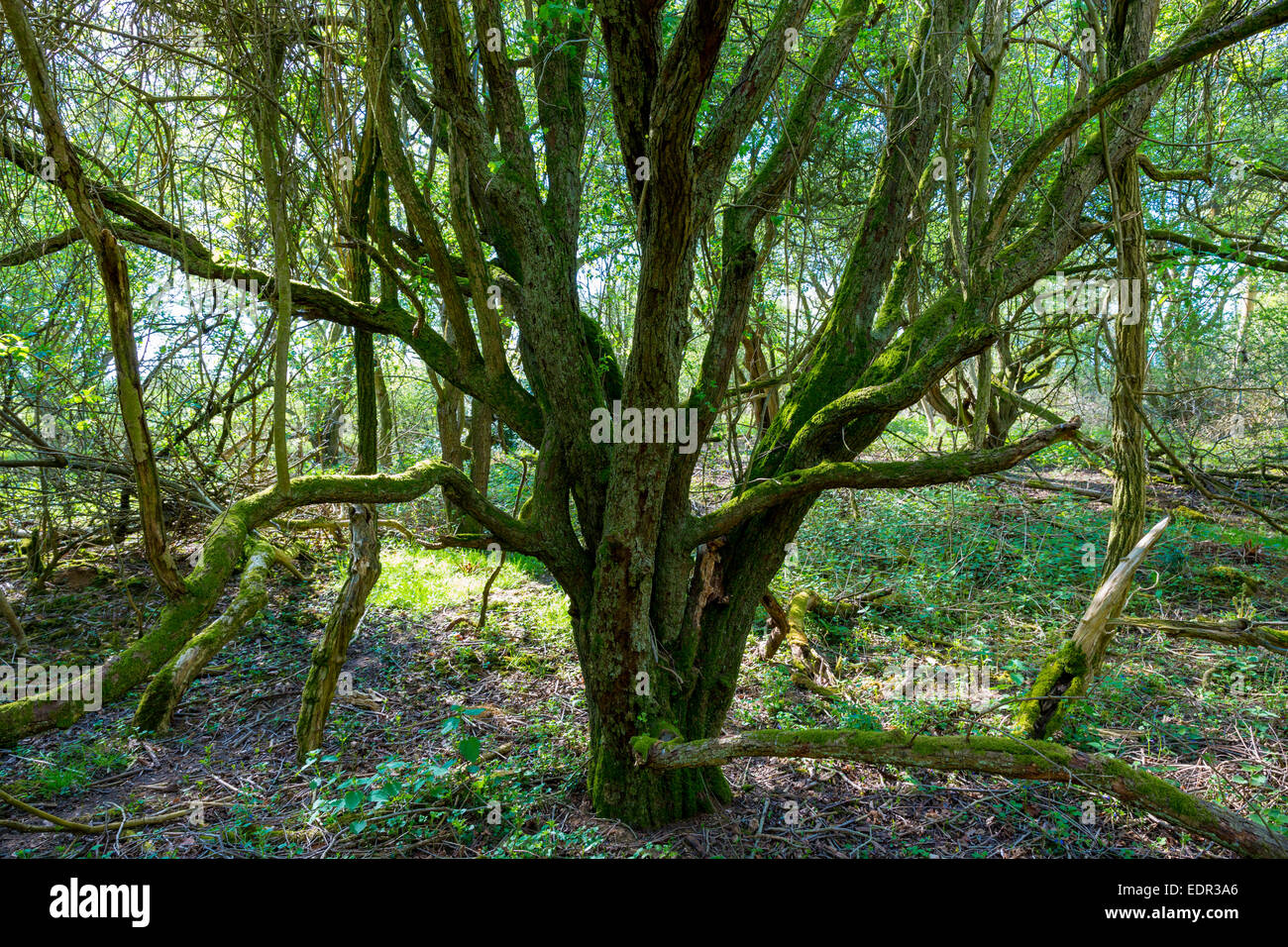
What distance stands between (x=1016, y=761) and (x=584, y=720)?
8.58 feet

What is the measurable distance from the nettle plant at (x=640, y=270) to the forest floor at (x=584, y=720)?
0.43 meters

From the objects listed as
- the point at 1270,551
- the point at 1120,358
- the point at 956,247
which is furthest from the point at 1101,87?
the point at 1270,551

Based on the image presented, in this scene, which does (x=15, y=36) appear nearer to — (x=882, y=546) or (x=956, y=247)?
(x=956, y=247)

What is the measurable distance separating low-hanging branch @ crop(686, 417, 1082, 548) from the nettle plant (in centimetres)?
1

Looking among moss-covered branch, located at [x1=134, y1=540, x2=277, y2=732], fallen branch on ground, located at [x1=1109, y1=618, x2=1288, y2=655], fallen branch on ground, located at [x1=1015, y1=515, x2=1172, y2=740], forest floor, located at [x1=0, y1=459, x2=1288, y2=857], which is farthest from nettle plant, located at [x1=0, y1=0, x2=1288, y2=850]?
fallen branch on ground, located at [x1=1015, y1=515, x2=1172, y2=740]

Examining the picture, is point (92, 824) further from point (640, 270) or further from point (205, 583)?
point (640, 270)

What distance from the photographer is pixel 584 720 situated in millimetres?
4250

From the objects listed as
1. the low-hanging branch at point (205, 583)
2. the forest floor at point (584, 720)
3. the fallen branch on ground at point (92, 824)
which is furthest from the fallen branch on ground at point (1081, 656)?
the fallen branch on ground at point (92, 824)

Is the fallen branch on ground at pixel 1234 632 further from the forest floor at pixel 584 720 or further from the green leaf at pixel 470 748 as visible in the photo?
the green leaf at pixel 470 748

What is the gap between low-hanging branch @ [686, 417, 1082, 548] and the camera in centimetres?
260

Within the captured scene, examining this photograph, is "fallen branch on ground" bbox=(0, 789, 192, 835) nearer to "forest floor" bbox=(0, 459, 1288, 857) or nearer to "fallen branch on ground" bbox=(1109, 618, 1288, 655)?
"forest floor" bbox=(0, 459, 1288, 857)

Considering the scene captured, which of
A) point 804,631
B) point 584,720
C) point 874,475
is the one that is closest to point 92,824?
point 584,720

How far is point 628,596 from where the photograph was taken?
9.98 ft

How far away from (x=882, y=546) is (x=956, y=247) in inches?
171
